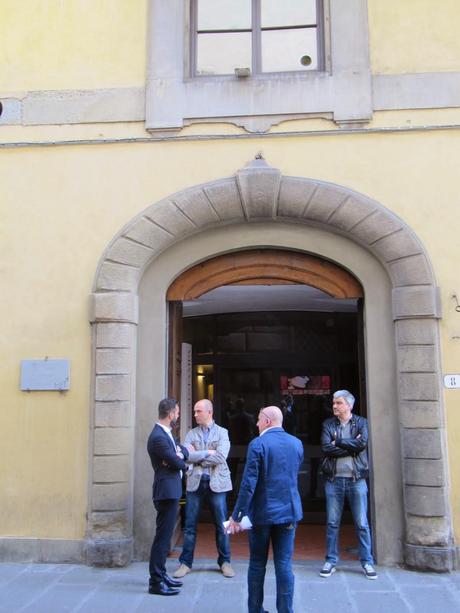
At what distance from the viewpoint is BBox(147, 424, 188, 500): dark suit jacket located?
5.53 m

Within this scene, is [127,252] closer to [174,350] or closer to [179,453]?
[174,350]

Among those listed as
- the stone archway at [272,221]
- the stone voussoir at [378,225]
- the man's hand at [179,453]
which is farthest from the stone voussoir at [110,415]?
the stone voussoir at [378,225]

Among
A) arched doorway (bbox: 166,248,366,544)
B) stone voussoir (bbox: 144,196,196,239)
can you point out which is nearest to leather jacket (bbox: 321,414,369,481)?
stone voussoir (bbox: 144,196,196,239)

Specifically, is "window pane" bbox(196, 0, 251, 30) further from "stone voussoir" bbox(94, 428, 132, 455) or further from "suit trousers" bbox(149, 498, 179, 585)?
"suit trousers" bbox(149, 498, 179, 585)

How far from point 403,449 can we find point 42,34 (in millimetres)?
6554

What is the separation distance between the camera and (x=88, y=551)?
21.6 feet

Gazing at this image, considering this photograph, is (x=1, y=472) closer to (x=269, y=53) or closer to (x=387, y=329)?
(x=387, y=329)

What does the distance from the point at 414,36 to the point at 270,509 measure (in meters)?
5.72

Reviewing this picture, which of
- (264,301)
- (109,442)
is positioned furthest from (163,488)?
(264,301)

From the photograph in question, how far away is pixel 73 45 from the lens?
7613 millimetres

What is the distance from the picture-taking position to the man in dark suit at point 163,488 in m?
5.56

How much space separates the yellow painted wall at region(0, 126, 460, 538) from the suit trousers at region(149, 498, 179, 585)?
1.46m

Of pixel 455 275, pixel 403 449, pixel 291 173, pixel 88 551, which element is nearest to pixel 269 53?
pixel 291 173

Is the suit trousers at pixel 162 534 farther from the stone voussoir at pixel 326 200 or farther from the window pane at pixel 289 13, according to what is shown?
the window pane at pixel 289 13
